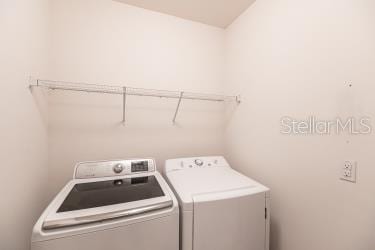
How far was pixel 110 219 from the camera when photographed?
837 mm

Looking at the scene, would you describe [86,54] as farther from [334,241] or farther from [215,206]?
[334,241]

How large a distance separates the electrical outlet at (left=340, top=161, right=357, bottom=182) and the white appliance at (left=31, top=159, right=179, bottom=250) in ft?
3.08

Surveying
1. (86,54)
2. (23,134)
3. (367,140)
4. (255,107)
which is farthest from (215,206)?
(86,54)

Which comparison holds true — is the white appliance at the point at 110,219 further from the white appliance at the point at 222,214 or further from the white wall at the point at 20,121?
the white wall at the point at 20,121

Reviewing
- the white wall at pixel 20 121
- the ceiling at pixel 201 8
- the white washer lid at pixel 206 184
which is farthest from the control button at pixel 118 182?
the ceiling at pixel 201 8

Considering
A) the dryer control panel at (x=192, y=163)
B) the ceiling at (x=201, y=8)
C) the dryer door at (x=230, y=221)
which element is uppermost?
the ceiling at (x=201, y=8)

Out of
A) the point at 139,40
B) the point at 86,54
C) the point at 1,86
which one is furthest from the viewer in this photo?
the point at 139,40

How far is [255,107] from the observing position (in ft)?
5.14

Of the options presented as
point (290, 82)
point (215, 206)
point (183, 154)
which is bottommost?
point (215, 206)

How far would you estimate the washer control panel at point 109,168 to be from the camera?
4.37 feet

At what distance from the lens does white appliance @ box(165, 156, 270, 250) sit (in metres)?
0.98

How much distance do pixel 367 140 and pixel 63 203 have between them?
163 cm

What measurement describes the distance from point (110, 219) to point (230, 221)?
69 centimetres

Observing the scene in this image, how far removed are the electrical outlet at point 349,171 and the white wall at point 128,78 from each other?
1.23 m
